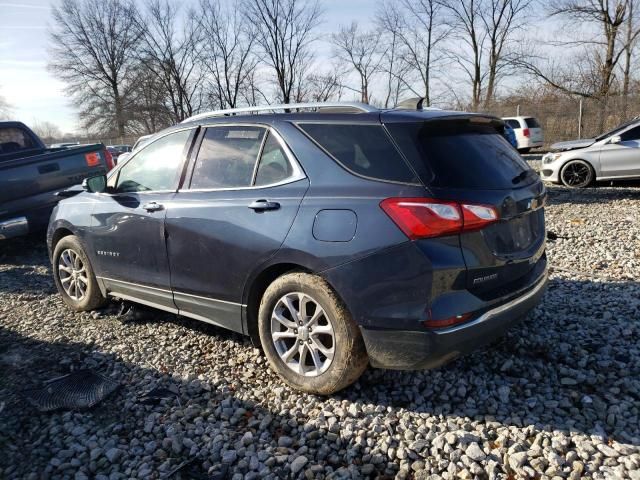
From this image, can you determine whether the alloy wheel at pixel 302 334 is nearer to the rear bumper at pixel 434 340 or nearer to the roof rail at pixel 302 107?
the rear bumper at pixel 434 340

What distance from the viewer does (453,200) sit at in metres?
2.48

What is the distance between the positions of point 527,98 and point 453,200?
30.9 metres

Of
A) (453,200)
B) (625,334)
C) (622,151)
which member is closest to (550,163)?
(622,151)

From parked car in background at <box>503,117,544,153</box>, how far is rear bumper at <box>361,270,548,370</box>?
820 inches

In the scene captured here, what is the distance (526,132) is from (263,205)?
21458 millimetres

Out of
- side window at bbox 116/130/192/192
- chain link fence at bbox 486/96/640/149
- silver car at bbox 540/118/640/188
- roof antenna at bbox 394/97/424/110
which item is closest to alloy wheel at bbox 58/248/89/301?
side window at bbox 116/130/192/192

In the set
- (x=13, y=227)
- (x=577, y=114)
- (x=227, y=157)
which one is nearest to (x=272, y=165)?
(x=227, y=157)

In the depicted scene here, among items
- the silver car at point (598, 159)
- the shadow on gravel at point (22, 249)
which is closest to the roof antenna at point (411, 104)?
the shadow on gravel at point (22, 249)

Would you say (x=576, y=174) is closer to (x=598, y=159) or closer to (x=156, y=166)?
(x=598, y=159)

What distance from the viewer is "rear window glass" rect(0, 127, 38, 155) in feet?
26.5

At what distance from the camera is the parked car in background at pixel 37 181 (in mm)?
6438

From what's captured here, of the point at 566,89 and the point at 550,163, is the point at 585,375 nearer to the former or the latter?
the point at 550,163

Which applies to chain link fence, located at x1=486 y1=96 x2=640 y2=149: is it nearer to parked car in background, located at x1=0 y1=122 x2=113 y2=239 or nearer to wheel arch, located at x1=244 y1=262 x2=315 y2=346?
parked car in background, located at x1=0 y1=122 x2=113 y2=239

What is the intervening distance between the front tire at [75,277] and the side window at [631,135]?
402 inches
